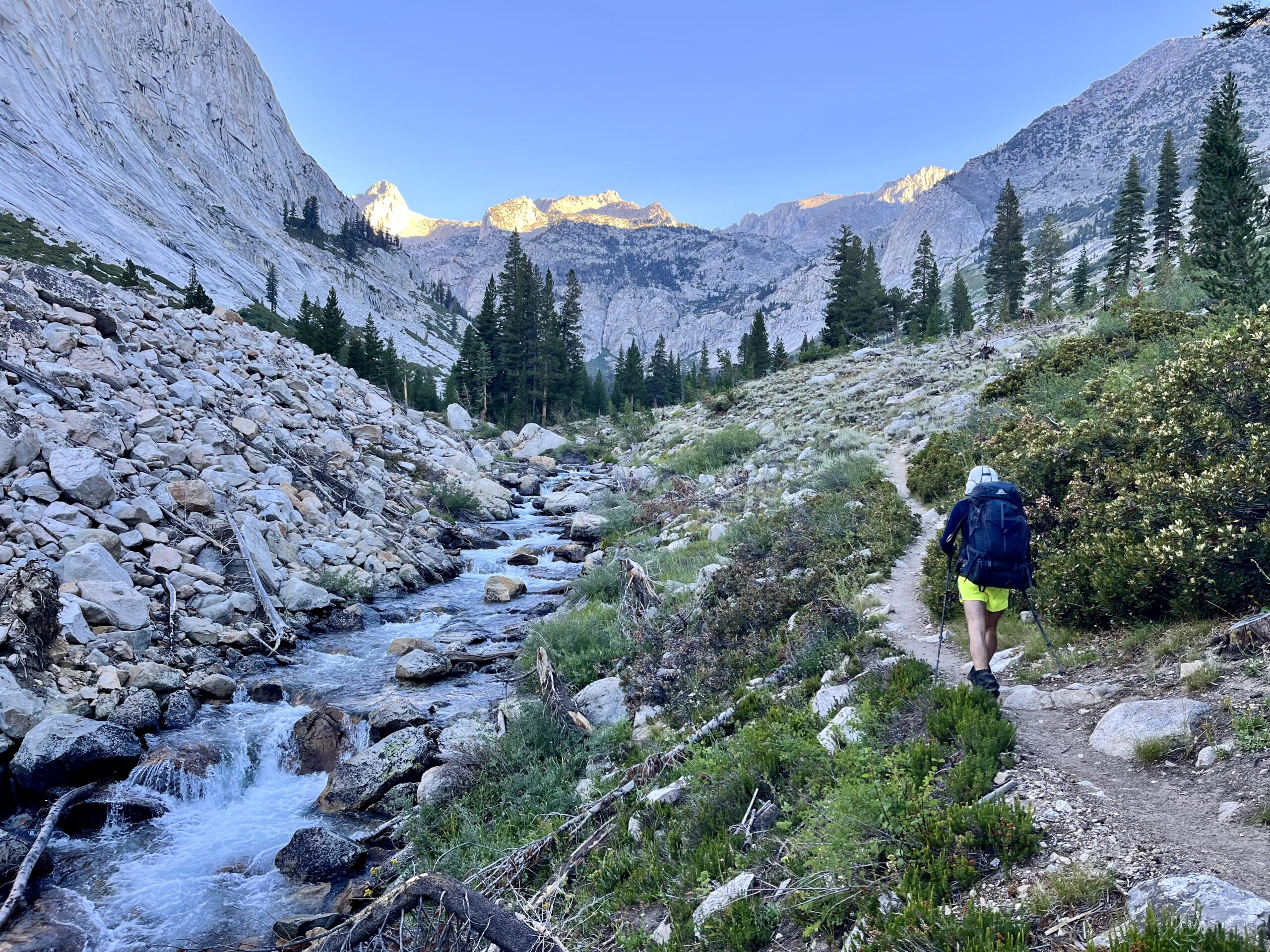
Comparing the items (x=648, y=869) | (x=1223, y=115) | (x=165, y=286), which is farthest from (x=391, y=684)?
(x=165, y=286)

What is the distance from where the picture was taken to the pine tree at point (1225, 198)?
62.8 ft

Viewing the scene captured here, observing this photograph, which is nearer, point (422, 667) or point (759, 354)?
point (422, 667)

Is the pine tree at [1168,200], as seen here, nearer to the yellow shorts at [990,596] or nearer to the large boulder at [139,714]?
the yellow shorts at [990,596]

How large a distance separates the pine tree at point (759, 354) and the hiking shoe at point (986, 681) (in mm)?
56781

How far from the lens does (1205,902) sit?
2.89 metres

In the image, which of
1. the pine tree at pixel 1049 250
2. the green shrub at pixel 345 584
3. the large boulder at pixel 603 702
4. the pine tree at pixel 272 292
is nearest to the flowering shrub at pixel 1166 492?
the large boulder at pixel 603 702

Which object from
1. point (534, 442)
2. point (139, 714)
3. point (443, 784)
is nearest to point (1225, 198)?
point (443, 784)

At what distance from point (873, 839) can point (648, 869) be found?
6.48 ft

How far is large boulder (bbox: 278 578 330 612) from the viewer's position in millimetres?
14031

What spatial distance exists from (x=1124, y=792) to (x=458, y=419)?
4402 cm

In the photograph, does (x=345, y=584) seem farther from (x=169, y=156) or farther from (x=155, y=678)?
(x=169, y=156)

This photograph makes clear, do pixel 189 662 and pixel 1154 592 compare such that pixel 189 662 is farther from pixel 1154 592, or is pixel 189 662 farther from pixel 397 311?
pixel 397 311

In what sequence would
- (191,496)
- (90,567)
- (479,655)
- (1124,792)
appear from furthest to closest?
1. (191,496)
2. (479,655)
3. (90,567)
4. (1124,792)

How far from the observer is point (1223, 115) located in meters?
29.1
